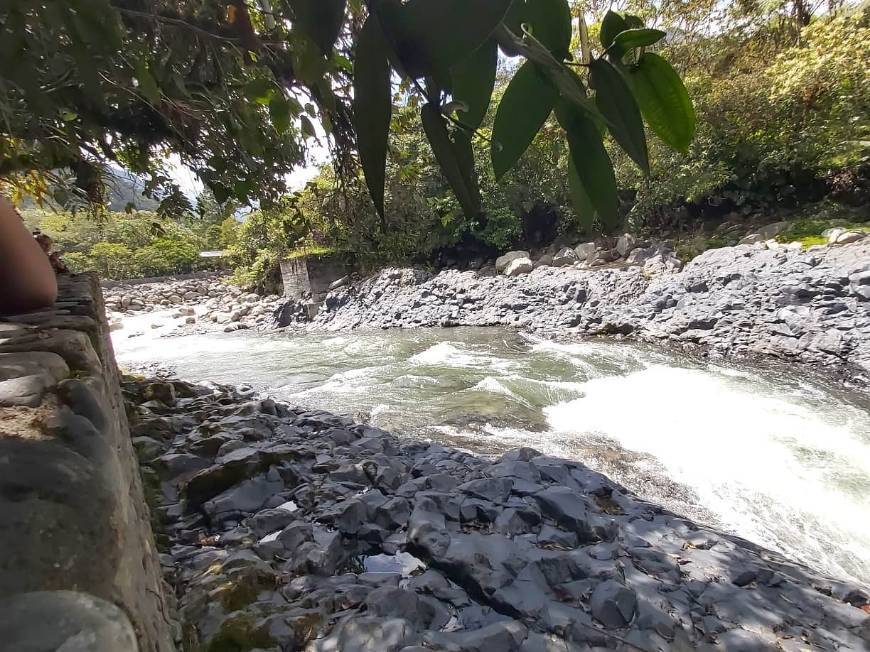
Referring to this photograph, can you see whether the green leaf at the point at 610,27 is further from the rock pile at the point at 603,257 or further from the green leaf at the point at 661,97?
the rock pile at the point at 603,257

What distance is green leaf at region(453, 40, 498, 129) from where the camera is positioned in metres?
0.36

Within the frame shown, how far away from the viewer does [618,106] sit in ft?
1.17

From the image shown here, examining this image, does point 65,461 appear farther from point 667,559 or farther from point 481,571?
point 667,559

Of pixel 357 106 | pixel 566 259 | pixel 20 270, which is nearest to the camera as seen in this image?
pixel 357 106

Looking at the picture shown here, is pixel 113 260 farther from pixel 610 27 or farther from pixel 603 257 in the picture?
pixel 610 27

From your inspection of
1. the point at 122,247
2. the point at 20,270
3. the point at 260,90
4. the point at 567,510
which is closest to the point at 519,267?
the point at 567,510

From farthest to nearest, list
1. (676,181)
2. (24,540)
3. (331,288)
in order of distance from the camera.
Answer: (331,288)
(676,181)
(24,540)

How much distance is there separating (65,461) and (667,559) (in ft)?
6.20

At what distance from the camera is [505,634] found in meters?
1.19

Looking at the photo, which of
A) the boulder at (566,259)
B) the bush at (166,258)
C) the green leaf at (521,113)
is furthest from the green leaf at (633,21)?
the bush at (166,258)

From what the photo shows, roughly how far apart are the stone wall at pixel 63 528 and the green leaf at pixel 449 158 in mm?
451

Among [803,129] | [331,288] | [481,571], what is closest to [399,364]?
[481,571]

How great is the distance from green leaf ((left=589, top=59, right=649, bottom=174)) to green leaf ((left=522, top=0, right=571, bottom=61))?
0.05 m

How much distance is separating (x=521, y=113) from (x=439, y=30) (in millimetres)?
131
